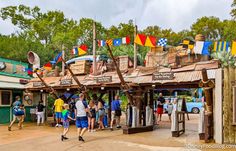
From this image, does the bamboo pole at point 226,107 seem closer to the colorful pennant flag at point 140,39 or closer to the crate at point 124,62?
the colorful pennant flag at point 140,39

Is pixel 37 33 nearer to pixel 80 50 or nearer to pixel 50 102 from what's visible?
pixel 50 102

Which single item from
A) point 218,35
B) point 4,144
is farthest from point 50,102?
point 218,35

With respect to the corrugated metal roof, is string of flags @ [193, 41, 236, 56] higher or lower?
higher

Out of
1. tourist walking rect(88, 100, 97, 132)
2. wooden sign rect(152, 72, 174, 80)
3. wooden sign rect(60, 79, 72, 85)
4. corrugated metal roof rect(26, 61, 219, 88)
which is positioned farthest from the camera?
wooden sign rect(60, 79, 72, 85)

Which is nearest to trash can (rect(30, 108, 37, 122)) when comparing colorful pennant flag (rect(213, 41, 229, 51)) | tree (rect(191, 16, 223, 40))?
colorful pennant flag (rect(213, 41, 229, 51))

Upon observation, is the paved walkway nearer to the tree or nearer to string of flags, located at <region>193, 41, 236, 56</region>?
string of flags, located at <region>193, 41, 236, 56</region>

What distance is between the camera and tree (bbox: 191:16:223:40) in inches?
1662

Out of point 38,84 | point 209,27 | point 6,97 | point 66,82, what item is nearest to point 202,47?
point 66,82

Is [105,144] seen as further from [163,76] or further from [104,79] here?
[104,79]

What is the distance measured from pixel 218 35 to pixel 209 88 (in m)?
34.4

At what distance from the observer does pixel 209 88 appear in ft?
34.7

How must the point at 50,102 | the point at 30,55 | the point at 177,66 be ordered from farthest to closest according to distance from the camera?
the point at 50,102 < the point at 30,55 < the point at 177,66

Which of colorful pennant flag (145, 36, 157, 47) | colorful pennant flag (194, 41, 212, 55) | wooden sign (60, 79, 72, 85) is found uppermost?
colorful pennant flag (145, 36, 157, 47)

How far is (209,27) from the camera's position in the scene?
42.3 m
